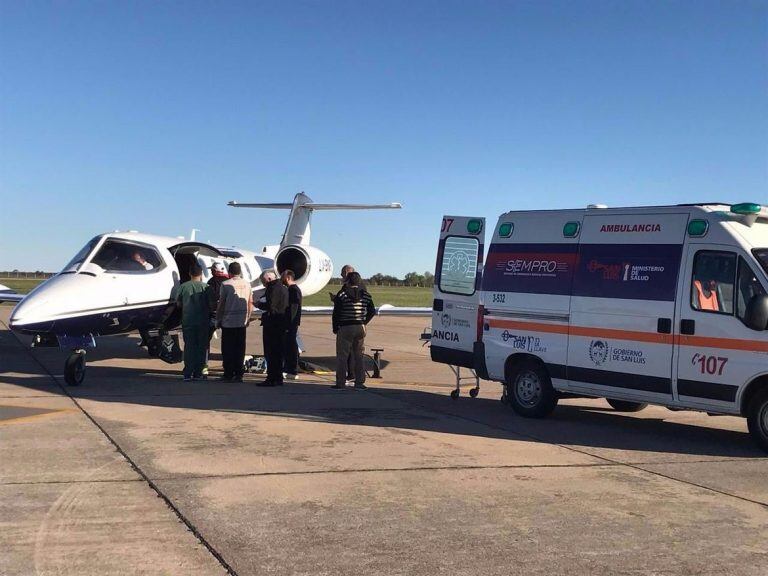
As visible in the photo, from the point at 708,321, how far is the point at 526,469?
111 inches

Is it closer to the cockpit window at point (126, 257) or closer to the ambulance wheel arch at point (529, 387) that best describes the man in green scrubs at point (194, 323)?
the cockpit window at point (126, 257)

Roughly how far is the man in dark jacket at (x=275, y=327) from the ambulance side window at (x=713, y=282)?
6311 mm

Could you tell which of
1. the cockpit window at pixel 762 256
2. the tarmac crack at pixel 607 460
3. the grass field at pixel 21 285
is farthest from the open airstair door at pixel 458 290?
the grass field at pixel 21 285

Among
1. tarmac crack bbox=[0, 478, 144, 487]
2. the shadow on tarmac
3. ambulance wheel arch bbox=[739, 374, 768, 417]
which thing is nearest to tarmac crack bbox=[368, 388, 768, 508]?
the shadow on tarmac

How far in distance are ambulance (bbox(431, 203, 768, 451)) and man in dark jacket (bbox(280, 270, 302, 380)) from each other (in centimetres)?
285

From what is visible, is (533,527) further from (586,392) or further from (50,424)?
(50,424)

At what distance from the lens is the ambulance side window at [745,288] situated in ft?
28.2

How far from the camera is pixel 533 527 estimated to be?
5.71 meters

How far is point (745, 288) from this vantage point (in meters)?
8.70

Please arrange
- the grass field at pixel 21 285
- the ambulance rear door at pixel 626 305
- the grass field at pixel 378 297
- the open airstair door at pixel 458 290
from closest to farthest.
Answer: the ambulance rear door at pixel 626 305 < the open airstair door at pixel 458 290 < the grass field at pixel 378 297 < the grass field at pixel 21 285

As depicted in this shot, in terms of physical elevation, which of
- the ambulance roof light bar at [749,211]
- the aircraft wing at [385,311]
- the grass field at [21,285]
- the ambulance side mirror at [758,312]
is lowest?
the grass field at [21,285]

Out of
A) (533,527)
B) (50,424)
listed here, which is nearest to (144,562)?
(533,527)

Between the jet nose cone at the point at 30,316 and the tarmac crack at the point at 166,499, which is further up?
the jet nose cone at the point at 30,316

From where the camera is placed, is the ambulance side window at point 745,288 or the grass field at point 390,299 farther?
the grass field at point 390,299
